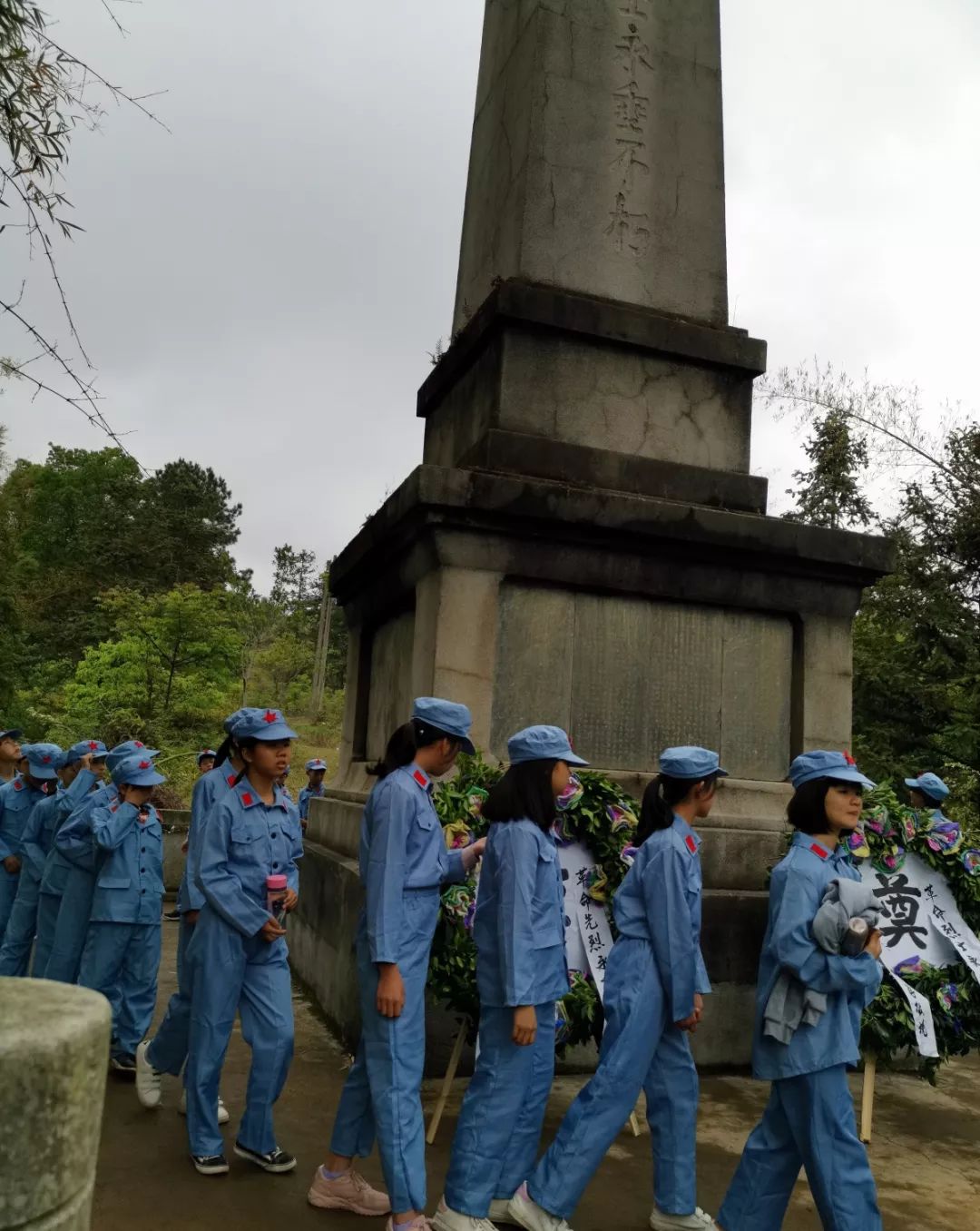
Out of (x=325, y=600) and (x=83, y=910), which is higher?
(x=325, y=600)

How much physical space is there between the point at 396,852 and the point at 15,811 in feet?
18.4

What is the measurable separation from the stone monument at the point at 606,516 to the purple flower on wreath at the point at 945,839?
1.05 meters

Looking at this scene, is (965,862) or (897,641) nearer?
(965,862)

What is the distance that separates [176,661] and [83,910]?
1435 cm

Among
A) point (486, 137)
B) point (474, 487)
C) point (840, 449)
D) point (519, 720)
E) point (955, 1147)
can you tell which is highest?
point (840, 449)

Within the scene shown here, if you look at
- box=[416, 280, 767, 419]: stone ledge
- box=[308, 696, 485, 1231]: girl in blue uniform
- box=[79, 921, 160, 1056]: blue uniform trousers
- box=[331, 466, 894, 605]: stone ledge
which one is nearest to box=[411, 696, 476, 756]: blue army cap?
box=[308, 696, 485, 1231]: girl in blue uniform

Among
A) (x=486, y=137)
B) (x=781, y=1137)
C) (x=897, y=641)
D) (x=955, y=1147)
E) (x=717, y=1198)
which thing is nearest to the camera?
(x=781, y=1137)

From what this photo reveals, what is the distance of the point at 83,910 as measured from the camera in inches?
242

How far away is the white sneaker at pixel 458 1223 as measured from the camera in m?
3.51

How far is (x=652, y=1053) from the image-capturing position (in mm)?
3771

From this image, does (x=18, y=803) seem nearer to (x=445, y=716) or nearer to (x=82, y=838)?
(x=82, y=838)

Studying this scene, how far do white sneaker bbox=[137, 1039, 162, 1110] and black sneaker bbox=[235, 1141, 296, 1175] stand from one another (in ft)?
2.96

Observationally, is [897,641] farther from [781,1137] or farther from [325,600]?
[325,600]

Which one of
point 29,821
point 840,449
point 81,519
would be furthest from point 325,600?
point 29,821
